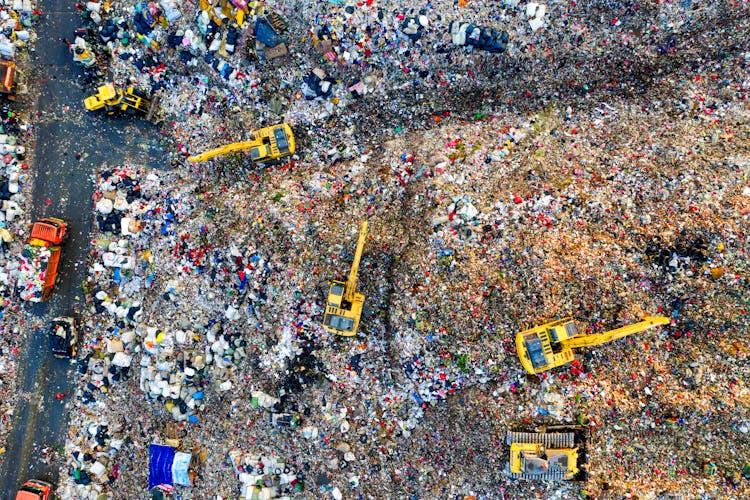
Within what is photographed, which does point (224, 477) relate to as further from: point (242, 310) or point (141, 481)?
point (242, 310)

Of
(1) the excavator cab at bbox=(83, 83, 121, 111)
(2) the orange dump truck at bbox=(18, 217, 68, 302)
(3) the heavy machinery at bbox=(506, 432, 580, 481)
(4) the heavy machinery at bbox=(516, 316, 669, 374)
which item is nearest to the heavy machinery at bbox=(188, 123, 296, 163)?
(1) the excavator cab at bbox=(83, 83, 121, 111)

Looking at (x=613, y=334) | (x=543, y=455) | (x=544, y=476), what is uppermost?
(x=613, y=334)

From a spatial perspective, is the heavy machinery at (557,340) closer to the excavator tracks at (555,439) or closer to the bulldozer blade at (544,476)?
the excavator tracks at (555,439)

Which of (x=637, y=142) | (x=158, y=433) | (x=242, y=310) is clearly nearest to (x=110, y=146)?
(x=242, y=310)

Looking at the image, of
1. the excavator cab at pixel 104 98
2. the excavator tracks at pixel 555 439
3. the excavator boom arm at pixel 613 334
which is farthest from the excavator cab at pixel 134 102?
the excavator tracks at pixel 555 439

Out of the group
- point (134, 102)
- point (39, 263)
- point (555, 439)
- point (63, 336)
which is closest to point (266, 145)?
point (134, 102)

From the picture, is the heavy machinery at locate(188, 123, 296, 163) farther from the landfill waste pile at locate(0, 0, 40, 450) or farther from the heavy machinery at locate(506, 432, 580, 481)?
the heavy machinery at locate(506, 432, 580, 481)

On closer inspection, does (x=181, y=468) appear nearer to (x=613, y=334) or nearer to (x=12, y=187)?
(x=12, y=187)


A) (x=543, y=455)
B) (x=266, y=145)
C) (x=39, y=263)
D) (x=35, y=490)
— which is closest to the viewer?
(x=543, y=455)

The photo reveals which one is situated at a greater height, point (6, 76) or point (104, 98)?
point (6, 76)
